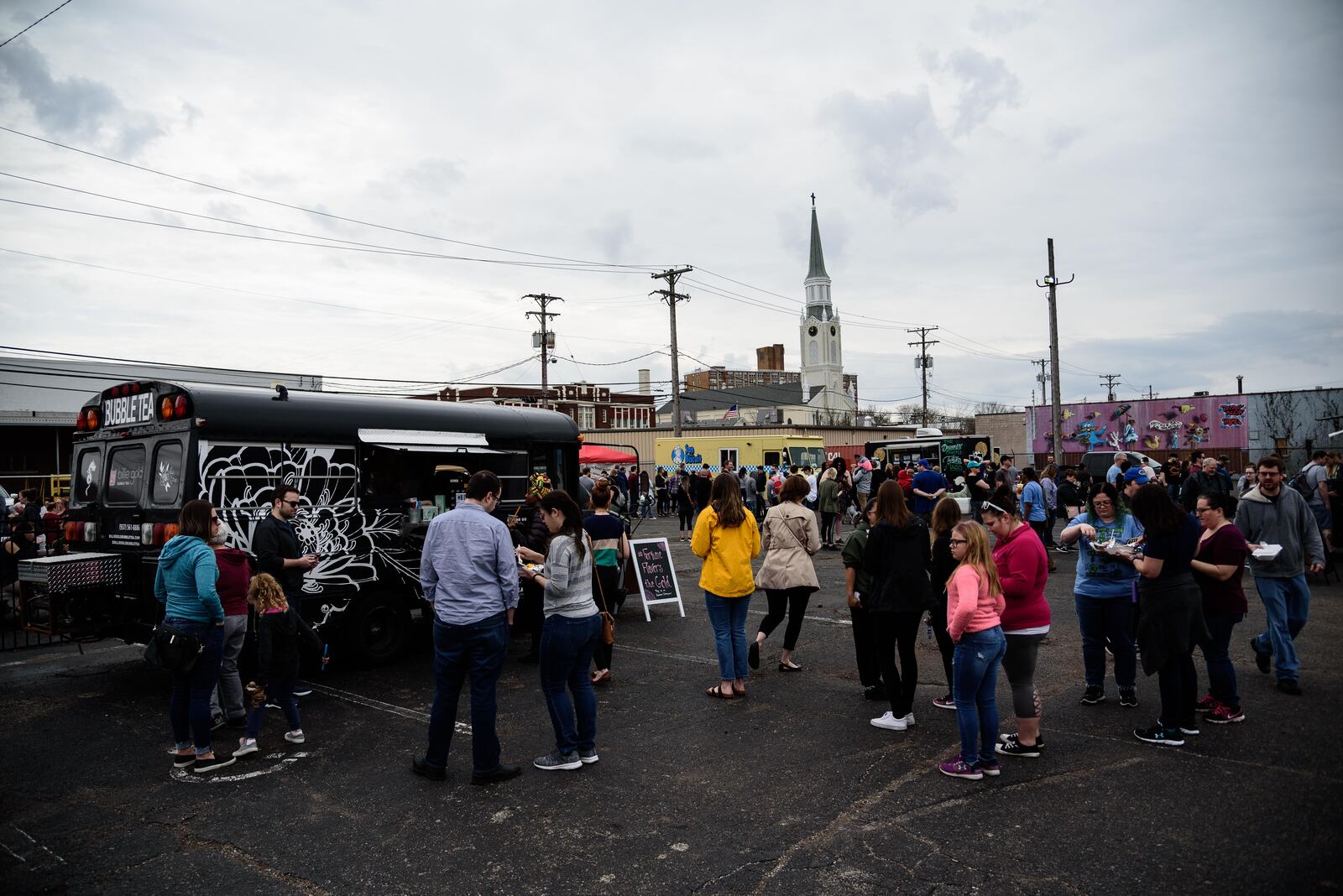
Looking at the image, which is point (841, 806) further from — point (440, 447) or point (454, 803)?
point (440, 447)

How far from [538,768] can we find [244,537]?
3.60 meters

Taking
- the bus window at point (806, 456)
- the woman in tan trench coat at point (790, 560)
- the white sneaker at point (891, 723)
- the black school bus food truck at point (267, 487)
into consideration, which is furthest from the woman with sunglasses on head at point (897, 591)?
the bus window at point (806, 456)

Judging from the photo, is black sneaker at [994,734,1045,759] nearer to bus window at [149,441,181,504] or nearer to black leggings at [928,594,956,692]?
black leggings at [928,594,956,692]

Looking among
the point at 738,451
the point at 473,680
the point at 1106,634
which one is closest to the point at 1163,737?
the point at 1106,634

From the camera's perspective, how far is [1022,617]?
206 inches

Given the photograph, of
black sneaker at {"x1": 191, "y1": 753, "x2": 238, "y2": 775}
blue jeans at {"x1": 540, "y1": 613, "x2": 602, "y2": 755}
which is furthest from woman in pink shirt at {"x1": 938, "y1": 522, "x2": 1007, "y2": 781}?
black sneaker at {"x1": 191, "y1": 753, "x2": 238, "y2": 775}

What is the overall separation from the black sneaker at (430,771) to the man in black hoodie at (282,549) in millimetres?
1908

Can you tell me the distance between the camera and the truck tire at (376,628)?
8055mm

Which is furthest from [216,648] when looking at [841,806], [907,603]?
[907,603]

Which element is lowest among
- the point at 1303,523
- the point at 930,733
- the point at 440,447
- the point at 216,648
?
the point at 930,733

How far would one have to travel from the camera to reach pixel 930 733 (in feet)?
19.4

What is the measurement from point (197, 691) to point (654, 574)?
6.11 meters

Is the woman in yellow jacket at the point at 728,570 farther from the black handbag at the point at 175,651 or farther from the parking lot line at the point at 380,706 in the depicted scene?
the black handbag at the point at 175,651

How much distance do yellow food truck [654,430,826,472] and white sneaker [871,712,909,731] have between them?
77.3 feet
